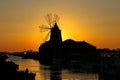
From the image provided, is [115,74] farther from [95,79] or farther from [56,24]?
[56,24]

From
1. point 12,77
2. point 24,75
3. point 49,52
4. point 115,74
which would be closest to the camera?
point 12,77

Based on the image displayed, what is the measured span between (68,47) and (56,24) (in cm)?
858

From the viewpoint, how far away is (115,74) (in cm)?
7075

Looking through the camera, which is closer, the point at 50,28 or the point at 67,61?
the point at 67,61

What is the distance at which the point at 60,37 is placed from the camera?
143 m

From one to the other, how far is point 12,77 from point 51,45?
88.4 meters

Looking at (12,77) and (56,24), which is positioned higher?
(56,24)

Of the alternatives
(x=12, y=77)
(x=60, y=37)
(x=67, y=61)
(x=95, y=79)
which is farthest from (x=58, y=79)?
(x=60, y=37)

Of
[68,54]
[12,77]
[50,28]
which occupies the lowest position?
[12,77]

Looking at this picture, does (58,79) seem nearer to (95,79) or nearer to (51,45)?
(95,79)

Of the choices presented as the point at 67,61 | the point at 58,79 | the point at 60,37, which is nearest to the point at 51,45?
the point at 60,37

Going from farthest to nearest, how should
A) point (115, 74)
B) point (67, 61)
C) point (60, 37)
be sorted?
point (60, 37) < point (67, 61) < point (115, 74)

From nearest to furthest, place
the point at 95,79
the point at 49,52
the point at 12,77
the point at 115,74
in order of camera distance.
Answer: the point at 12,77 < the point at 115,74 < the point at 95,79 < the point at 49,52

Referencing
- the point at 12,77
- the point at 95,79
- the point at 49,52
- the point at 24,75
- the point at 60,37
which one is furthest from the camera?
the point at 49,52
